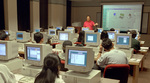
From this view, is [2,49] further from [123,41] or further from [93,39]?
[123,41]

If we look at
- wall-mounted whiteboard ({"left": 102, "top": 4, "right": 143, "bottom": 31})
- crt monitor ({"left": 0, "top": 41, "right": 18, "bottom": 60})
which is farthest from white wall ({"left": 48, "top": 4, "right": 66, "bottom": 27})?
crt monitor ({"left": 0, "top": 41, "right": 18, "bottom": 60})

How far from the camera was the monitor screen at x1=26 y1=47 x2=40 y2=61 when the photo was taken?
8.52ft

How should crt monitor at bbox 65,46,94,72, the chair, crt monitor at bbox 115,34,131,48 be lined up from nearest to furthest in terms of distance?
crt monitor at bbox 65,46,94,72 < the chair < crt monitor at bbox 115,34,131,48

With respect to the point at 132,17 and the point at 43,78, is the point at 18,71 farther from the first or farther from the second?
the point at 132,17

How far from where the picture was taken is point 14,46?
2967 millimetres

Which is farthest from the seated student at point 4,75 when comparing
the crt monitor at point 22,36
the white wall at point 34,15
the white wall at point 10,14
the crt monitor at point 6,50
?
the white wall at point 34,15

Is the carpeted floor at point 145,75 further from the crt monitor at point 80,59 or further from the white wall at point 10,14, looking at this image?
the white wall at point 10,14

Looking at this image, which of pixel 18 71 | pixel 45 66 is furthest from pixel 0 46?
pixel 45 66

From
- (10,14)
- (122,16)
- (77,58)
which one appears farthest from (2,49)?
(122,16)

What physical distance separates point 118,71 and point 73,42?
3.89 meters

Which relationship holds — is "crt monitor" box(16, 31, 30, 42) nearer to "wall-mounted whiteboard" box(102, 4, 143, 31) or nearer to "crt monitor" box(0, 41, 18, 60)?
"crt monitor" box(0, 41, 18, 60)

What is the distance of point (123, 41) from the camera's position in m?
4.36

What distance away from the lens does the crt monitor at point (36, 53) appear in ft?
8.39

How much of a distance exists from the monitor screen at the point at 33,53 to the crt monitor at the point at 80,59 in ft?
1.64
